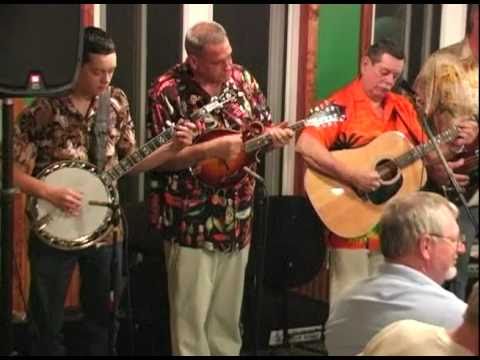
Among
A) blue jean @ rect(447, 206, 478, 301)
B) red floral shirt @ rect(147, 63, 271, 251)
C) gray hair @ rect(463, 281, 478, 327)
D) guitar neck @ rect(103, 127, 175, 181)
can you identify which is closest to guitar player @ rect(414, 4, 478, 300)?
blue jean @ rect(447, 206, 478, 301)

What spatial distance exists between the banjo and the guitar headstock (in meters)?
0.48

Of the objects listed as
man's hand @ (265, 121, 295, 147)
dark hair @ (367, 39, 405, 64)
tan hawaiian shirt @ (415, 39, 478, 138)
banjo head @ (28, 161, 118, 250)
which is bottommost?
banjo head @ (28, 161, 118, 250)

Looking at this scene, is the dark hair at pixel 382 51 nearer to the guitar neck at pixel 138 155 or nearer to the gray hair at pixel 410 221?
the guitar neck at pixel 138 155

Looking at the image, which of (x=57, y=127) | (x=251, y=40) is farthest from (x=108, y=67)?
(x=251, y=40)

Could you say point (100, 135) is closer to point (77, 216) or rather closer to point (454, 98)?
point (77, 216)

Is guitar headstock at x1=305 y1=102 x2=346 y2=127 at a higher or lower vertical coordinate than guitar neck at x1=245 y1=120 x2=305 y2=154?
higher

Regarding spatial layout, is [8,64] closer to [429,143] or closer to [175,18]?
[175,18]

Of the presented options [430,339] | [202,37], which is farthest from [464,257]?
[430,339]

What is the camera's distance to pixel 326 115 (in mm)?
3291

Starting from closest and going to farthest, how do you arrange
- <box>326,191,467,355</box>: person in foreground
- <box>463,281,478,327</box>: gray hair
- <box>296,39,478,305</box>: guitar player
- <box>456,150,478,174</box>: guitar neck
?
1. <box>463,281,478,327</box>: gray hair
2. <box>326,191,467,355</box>: person in foreground
3. <box>296,39,478,305</box>: guitar player
4. <box>456,150,478,174</box>: guitar neck

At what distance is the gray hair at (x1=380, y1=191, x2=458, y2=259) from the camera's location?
2.00 metres

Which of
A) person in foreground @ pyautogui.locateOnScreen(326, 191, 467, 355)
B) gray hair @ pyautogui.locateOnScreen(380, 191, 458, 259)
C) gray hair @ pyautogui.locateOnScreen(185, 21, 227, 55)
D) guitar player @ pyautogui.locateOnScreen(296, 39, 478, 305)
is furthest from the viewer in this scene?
guitar player @ pyautogui.locateOnScreen(296, 39, 478, 305)

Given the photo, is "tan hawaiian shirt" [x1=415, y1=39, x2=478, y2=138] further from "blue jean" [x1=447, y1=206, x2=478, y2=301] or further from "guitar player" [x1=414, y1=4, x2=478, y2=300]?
"blue jean" [x1=447, y1=206, x2=478, y2=301]

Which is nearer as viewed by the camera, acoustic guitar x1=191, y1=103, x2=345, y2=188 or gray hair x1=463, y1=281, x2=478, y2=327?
gray hair x1=463, y1=281, x2=478, y2=327
